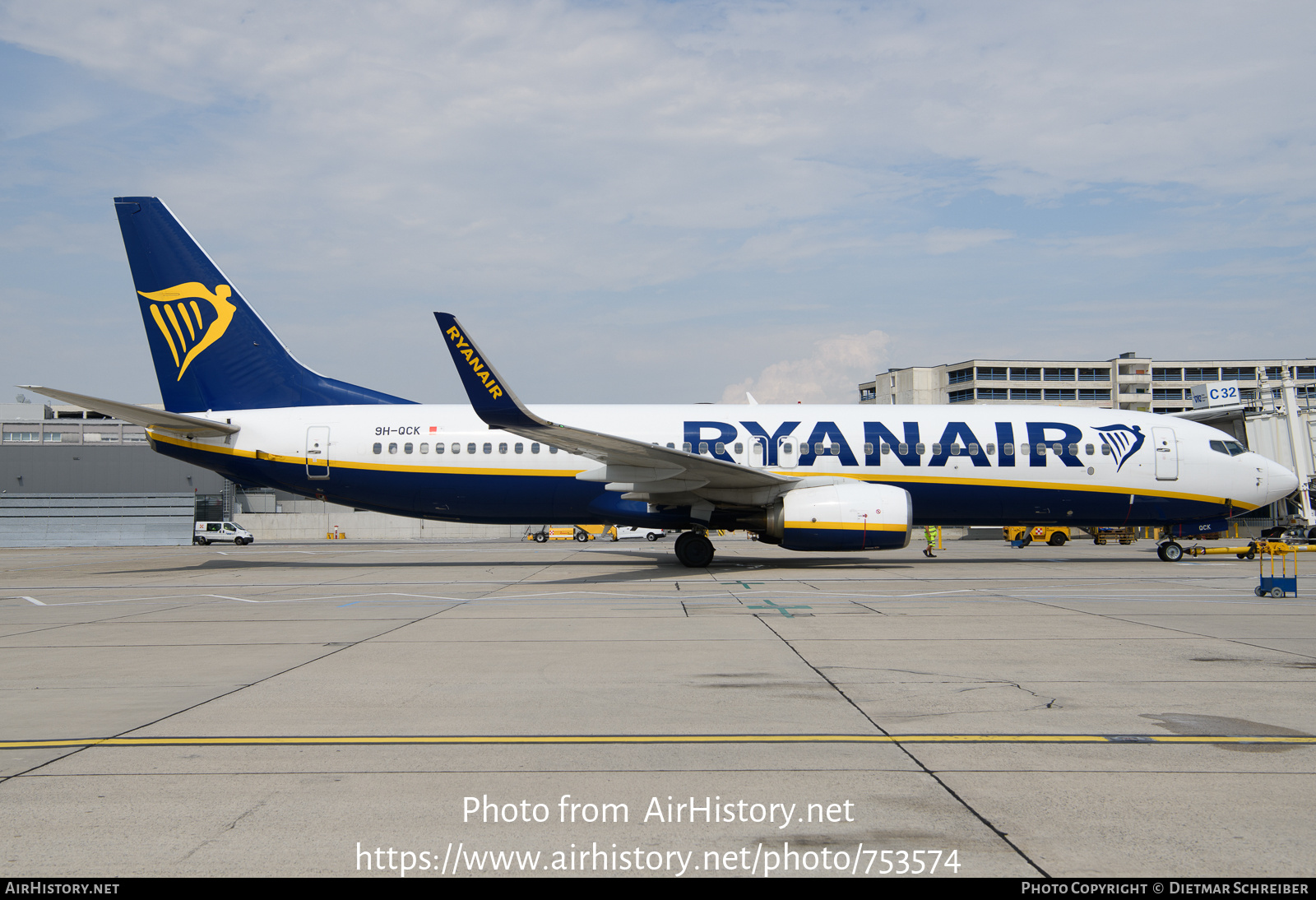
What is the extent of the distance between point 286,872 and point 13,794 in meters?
2.18

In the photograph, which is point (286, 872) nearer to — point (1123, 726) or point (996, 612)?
point (1123, 726)

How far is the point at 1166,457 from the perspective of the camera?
21547 mm

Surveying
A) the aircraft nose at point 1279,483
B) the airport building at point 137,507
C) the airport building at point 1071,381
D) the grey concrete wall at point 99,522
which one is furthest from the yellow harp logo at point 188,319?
the airport building at point 1071,381

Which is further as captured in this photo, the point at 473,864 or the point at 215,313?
the point at 215,313

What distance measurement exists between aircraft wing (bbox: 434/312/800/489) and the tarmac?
18.9 feet

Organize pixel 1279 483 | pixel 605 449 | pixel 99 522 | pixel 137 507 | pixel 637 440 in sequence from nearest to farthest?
1. pixel 605 449
2. pixel 637 440
3. pixel 1279 483
4. pixel 99 522
5. pixel 137 507

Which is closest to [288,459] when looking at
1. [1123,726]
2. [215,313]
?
[215,313]

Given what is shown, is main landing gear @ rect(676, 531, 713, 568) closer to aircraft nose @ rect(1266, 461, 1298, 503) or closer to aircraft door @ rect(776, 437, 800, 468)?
aircraft door @ rect(776, 437, 800, 468)

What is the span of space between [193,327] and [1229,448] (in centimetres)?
2779

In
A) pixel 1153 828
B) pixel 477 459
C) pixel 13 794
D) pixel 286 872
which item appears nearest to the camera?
pixel 286 872

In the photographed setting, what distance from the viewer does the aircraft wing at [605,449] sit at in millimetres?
17094

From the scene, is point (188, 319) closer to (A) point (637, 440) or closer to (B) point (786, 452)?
(A) point (637, 440)

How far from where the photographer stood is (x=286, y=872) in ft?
11.6

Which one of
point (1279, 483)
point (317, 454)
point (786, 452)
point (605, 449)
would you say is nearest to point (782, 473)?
point (786, 452)
